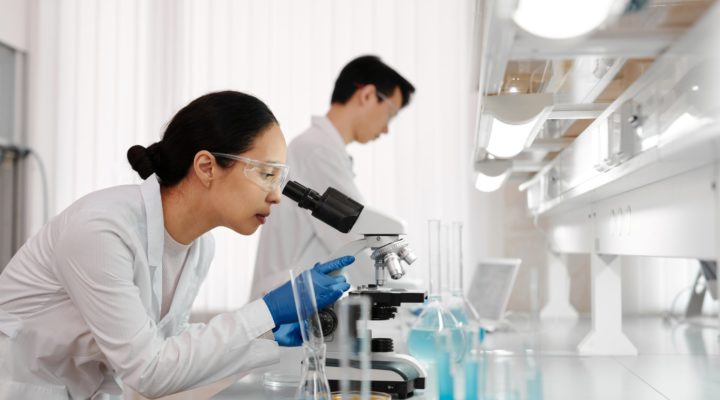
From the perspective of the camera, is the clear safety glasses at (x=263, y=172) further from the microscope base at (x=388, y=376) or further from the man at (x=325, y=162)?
the man at (x=325, y=162)

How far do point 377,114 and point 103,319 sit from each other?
5.22 ft

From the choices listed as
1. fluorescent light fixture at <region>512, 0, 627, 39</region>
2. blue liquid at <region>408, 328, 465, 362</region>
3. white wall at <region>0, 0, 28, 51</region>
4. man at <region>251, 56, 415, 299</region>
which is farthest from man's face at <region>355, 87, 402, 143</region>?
white wall at <region>0, 0, 28, 51</region>

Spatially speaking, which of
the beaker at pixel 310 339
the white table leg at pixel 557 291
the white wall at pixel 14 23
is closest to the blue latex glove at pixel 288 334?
the beaker at pixel 310 339

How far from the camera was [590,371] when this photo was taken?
6.50 ft

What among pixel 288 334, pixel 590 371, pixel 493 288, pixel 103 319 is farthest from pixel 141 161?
pixel 493 288

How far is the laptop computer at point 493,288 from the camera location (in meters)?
3.04

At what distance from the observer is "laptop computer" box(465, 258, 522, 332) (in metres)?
3.04

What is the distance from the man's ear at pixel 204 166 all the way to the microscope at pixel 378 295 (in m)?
0.18

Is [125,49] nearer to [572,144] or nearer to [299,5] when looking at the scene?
[299,5]

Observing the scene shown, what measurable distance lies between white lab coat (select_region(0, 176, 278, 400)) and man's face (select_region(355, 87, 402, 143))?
129cm

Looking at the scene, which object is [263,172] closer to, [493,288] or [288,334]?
[288,334]

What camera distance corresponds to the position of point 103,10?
463 centimetres

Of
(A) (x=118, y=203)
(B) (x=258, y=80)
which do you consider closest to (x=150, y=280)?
(A) (x=118, y=203)

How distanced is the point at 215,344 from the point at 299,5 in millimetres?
3330
